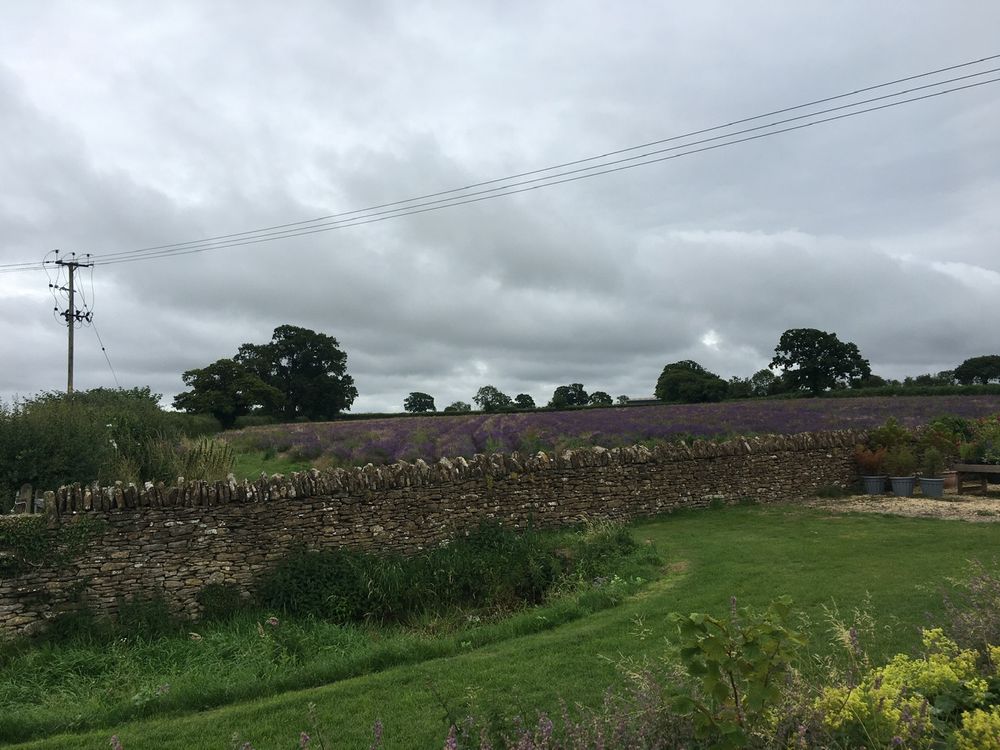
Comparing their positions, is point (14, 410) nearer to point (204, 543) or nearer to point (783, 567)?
point (204, 543)

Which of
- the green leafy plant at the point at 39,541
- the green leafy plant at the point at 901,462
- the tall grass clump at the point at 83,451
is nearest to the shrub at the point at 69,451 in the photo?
the tall grass clump at the point at 83,451

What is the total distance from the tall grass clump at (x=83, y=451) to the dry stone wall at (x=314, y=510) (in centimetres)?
141

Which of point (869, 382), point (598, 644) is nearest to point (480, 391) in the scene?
point (869, 382)

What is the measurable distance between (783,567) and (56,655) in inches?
340

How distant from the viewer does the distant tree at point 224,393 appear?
147 feet

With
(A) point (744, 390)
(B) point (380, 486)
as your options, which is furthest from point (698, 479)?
(A) point (744, 390)

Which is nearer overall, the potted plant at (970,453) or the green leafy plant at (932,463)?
the green leafy plant at (932,463)

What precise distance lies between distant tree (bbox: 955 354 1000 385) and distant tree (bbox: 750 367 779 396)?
13.2 m

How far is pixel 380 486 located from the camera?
971cm

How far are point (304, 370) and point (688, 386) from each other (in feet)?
113

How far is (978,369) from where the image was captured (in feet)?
162

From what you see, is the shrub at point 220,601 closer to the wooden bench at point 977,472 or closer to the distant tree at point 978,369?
the wooden bench at point 977,472

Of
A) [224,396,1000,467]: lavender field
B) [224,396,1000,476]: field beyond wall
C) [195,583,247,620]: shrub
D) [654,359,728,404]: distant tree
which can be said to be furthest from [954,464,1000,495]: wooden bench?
[654,359,728,404]: distant tree

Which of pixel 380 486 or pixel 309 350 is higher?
pixel 309 350
